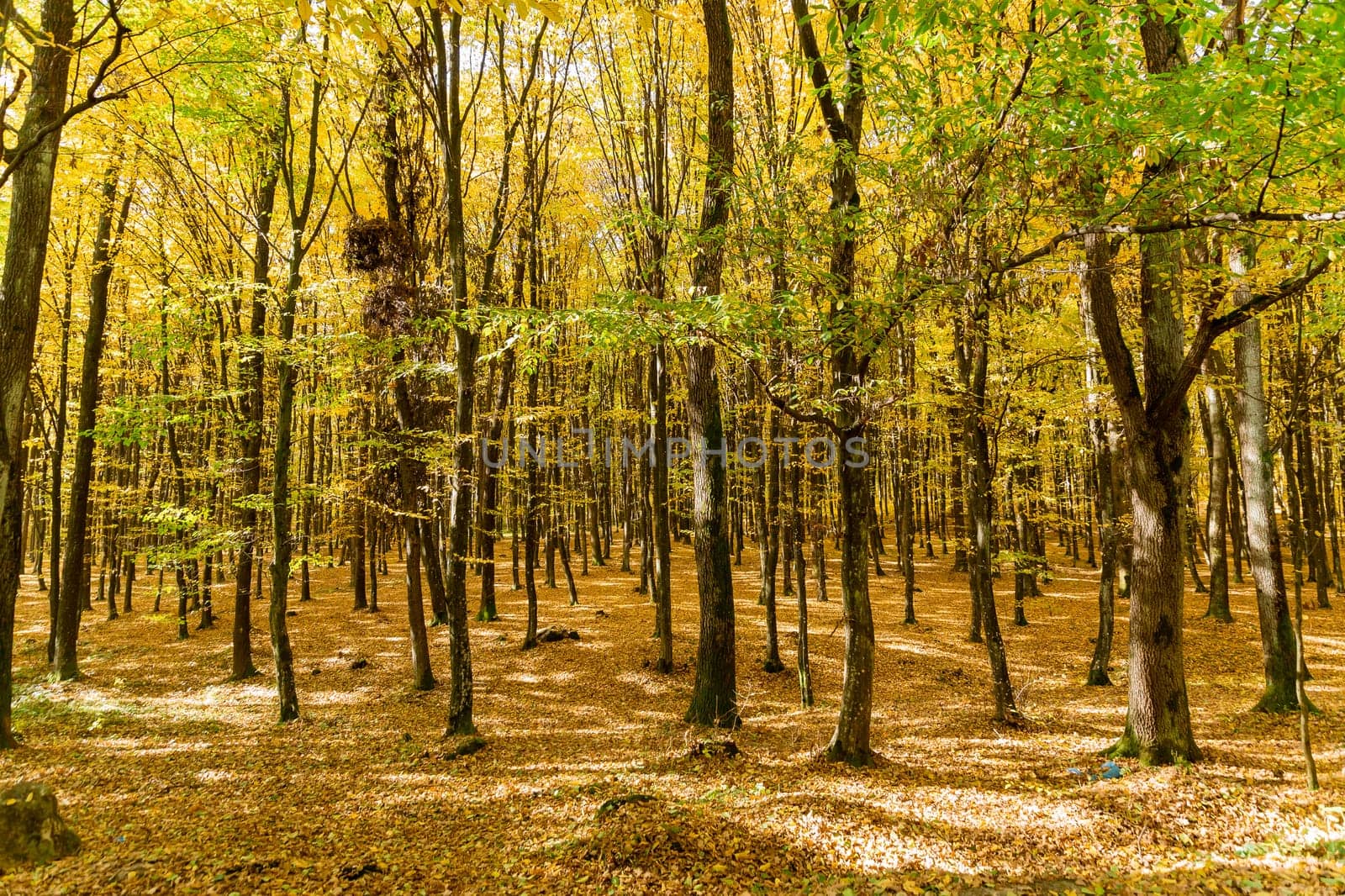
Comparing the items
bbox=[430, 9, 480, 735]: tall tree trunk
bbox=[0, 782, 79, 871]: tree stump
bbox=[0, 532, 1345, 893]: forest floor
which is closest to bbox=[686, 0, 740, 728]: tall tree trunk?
bbox=[0, 532, 1345, 893]: forest floor

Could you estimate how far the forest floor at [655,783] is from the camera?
514cm

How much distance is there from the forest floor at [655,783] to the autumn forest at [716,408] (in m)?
0.08

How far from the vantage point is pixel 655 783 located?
7355 mm

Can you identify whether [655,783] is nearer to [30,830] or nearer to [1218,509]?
[30,830]

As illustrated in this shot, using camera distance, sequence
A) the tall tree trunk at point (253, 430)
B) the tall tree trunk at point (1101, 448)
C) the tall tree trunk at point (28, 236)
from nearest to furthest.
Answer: the tall tree trunk at point (28, 236) < the tall tree trunk at point (1101, 448) < the tall tree trunk at point (253, 430)

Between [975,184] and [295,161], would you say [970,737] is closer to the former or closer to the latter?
[975,184]

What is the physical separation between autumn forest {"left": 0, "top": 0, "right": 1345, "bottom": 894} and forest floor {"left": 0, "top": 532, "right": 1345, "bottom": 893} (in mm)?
76

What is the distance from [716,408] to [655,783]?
534cm

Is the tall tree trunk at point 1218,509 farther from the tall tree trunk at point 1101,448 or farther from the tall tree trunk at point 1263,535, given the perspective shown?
the tall tree trunk at point 1263,535

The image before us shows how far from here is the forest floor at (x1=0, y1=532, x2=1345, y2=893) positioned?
16.9 ft

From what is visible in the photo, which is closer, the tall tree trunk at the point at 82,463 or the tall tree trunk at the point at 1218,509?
the tall tree trunk at the point at 82,463

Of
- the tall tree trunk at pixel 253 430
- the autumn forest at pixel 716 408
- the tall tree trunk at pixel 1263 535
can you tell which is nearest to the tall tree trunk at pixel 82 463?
the autumn forest at pixel 716 408

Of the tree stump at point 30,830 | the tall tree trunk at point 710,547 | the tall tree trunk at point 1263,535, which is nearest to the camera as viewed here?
the tree stump at point 30,830

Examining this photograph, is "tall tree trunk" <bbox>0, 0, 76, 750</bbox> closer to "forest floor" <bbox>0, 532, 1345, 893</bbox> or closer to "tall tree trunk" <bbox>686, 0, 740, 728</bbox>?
"forest floor" <bbox>0, 532, 1345, 893</bbox>
